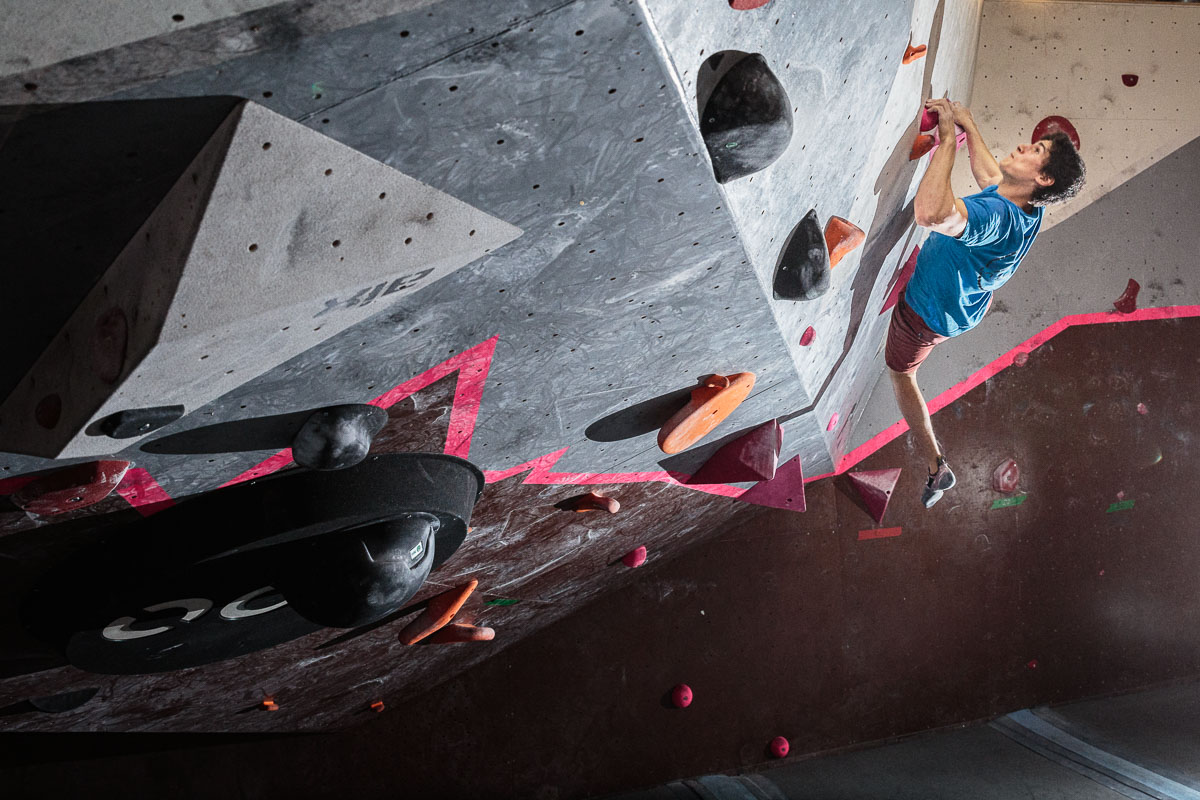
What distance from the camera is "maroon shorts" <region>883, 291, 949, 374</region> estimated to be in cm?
261

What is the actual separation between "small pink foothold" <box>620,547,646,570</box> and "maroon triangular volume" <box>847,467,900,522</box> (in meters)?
1.09

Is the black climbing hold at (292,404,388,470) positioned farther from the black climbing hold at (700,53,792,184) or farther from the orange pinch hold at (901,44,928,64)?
the orange pinch hold at (901,44,928,64)

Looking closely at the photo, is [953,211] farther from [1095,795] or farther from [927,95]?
[1095,795]

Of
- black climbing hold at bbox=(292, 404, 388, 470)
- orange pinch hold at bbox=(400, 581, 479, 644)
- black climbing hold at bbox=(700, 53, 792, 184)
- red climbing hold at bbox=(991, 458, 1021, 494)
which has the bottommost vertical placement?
red climbing hold at bbox=(991, 458, 1021, 494)

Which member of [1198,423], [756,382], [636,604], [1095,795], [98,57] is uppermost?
[98,57]

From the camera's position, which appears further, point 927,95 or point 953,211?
point 953,211

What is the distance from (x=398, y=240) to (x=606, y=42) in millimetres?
334

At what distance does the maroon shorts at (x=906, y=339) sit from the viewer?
2609mm

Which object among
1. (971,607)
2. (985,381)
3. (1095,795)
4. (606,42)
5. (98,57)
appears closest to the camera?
(98,57)

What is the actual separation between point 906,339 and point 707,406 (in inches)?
49.1

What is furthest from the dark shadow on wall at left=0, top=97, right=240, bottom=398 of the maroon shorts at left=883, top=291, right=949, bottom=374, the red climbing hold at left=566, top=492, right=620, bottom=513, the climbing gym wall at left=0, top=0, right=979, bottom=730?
the maroon shorts at left=883, top=291, right=949, bottom=374

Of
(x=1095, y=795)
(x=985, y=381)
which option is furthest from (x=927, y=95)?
(x=1095, y=795)

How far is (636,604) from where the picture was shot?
3682mm

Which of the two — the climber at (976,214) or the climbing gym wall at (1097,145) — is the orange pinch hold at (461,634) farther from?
the climbing gym wall at (1097,145)
